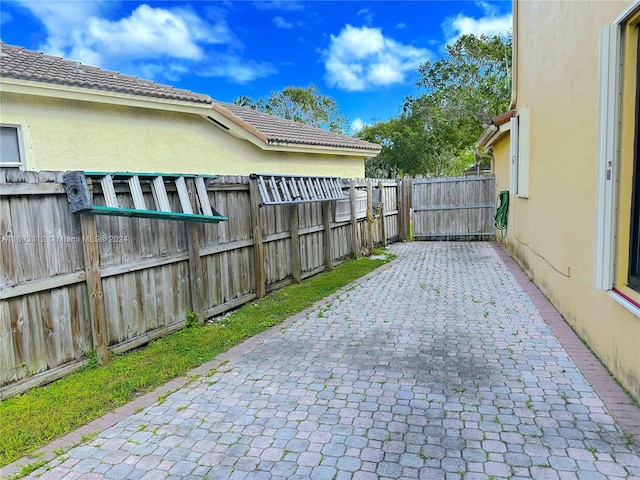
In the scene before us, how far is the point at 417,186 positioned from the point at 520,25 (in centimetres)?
582

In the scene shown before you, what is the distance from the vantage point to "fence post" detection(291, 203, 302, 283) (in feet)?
25.5

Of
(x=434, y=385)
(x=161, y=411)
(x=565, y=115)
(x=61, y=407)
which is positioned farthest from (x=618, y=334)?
(x=61, y=407)

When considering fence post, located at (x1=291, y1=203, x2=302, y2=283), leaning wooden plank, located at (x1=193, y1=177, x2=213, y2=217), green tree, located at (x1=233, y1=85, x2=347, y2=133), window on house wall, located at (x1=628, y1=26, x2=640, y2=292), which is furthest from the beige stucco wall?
green tree, located at (x1=233, y1=85, x2=347, y2=133)

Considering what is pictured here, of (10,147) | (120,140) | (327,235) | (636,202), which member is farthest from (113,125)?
(636,202)

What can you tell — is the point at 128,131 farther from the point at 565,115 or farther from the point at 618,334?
the point at 618,334

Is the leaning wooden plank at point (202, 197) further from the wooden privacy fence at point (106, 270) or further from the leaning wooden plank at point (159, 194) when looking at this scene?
the leaning wooden plank at point (159, 194)

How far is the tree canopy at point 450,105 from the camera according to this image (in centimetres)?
2336

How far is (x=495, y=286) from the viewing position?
Answer: 7391mm

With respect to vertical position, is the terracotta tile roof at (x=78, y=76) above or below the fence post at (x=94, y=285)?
above

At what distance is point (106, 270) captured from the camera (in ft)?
14.1

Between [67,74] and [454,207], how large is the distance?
10.9 metres

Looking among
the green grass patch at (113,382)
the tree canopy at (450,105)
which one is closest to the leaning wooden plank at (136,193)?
the green grass patch at (113,382)

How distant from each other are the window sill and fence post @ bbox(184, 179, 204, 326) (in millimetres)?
4441

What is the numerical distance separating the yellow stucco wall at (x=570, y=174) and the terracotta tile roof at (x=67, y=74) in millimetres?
6383
